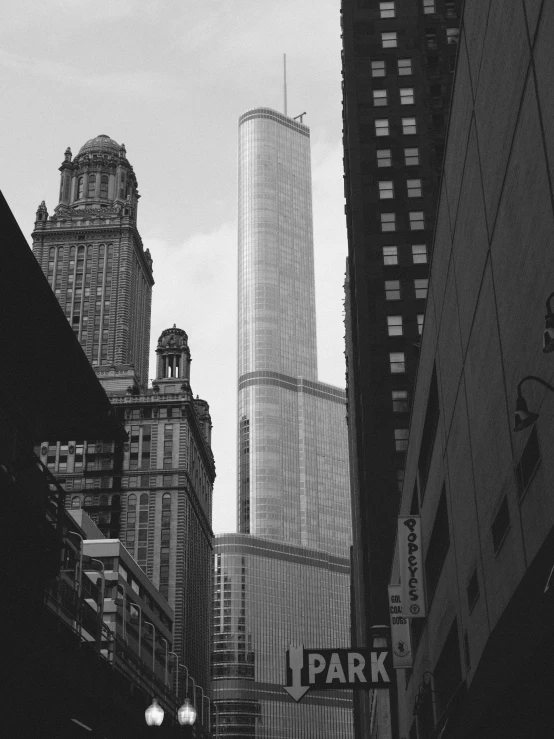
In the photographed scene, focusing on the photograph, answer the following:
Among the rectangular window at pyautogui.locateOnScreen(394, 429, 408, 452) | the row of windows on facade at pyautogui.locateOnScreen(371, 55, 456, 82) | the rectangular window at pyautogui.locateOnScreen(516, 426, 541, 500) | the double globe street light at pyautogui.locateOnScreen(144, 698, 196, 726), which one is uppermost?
the row of windows on facade at pyautogui.locateOnScreen(371, 55, 456, 82)

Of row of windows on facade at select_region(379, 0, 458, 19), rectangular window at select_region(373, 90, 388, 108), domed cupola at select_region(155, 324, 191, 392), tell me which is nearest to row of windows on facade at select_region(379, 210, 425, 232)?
rectangular window at select_region(373, 90, 388, 108)

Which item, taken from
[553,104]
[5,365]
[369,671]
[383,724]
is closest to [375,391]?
[383,724]

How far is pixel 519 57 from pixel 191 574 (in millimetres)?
151461

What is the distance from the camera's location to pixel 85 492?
162 metres

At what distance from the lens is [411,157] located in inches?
3666

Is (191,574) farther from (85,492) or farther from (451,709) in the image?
(451,709)

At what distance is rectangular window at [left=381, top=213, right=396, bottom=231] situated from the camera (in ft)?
298

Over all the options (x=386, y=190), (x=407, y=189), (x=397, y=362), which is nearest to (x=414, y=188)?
(x=407, y=189)

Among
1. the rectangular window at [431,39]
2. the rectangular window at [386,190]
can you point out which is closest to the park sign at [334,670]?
the rectangular window at [386,190]

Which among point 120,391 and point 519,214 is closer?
point 519,214

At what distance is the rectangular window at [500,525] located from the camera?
21.0m

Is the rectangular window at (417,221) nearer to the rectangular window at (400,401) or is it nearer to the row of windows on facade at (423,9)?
the rectangular window at (400,401)

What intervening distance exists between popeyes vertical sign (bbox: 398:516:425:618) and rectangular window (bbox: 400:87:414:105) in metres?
64.2

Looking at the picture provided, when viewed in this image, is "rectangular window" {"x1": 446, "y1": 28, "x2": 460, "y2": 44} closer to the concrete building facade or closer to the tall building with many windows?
the tall building with many windows
